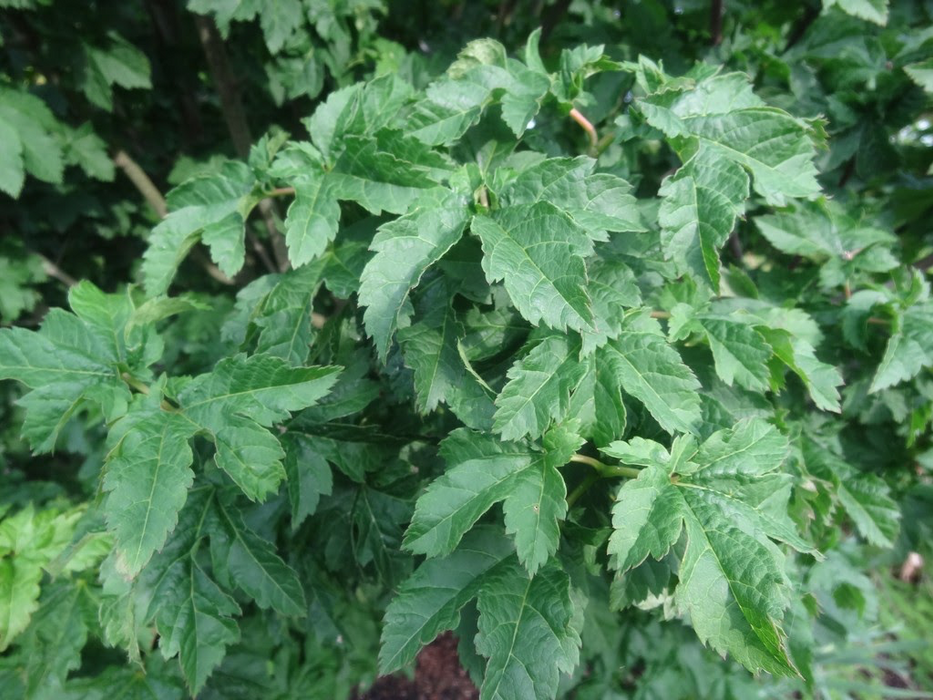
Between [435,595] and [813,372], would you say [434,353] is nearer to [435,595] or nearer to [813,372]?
[435,595]

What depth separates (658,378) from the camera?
3.24 ft

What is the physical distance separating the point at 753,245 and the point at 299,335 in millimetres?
1703

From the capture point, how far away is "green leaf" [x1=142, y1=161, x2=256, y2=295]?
1.17 metres

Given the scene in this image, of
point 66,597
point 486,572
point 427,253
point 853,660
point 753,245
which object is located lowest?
point 853,660

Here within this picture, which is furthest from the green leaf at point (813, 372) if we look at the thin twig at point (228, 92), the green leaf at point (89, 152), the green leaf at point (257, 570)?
the green leaf at point (89, 152)

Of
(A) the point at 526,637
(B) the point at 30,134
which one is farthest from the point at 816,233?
(B) the point at 30,134

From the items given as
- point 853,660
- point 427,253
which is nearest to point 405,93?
point 427,253

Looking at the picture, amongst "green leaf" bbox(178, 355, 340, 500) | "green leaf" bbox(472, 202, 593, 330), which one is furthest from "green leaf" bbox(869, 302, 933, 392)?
"green leaf" bbox(178, 355, 340, 500)

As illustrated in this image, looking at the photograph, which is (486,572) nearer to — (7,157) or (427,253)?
(427,253)

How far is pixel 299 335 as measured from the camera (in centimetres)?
113

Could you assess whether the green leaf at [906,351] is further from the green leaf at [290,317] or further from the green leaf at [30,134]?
the green leaf at [30,134]

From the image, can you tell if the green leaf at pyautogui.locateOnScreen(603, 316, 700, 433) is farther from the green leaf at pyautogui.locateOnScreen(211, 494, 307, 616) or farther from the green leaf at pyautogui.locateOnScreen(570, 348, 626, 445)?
the green leaf at pyautogui.locateOnScreen(211, 494, 307, 616)

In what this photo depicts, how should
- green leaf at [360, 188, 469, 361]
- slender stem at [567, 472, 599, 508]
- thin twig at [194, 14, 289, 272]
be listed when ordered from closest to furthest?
green leaf at [360, 188, 469, 361], slender stem at [567, 472, 599, 508], thin twig at [194, 14, 289, 272]

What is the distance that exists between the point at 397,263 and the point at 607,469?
1.55 feet
